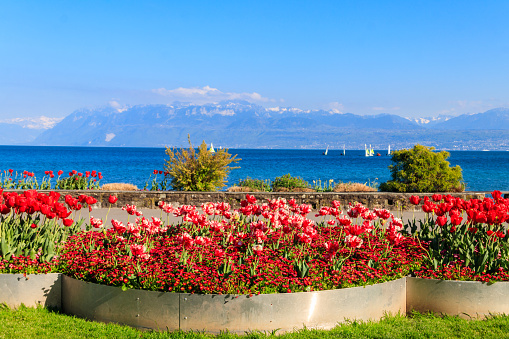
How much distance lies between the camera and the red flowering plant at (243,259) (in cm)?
538

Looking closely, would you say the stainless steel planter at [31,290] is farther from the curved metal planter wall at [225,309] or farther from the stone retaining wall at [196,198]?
the stone retaining wall at [196,198]

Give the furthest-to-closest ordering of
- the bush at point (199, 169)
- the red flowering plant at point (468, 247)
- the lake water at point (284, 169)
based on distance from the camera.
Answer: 1. the lake water at point (284, 169)
2. the bush at point (199, 169)
3. the red flowering plant at point (468, 247)

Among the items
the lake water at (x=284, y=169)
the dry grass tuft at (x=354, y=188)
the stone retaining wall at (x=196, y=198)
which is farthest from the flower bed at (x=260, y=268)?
the lake water at (x=284, y=169)

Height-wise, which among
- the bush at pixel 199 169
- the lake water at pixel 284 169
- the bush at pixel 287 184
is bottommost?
the lake water at pixel 284 169

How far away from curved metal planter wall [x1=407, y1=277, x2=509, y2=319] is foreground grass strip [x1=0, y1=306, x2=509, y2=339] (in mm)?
135

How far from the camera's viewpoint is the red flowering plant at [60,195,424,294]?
538 cm

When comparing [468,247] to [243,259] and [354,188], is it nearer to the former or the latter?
[243,259]

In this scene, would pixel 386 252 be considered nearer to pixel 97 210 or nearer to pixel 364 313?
pixel 364 313

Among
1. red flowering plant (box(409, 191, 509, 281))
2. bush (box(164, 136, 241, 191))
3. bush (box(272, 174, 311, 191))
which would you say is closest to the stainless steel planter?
red flowering plant (box(409, 191, 509, 281))

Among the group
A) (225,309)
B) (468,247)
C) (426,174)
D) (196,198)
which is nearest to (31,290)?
(225,309)

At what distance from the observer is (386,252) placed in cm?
→ 628

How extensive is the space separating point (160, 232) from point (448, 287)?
4.09m

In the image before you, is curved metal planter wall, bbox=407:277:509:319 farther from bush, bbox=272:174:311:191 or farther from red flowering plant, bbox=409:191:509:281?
bush, bbox=272:174:311:191

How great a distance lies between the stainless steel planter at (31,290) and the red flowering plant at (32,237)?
0.42 ft
